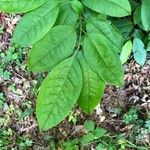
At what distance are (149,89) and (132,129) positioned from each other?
0.30 meters

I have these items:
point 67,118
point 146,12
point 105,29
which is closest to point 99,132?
point 67,118

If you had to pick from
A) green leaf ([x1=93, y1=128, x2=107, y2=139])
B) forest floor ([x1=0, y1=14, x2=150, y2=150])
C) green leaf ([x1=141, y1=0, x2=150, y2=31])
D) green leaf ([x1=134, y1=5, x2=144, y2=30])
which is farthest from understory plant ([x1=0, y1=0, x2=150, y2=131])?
green leaf ([x1=93, y1=128, x2=107, y2=139])

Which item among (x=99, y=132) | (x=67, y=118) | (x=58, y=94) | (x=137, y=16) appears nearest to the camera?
(x=58, y=94)

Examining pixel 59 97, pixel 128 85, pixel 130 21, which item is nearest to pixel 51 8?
pixel 59 97

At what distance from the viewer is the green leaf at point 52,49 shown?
3.68 feet

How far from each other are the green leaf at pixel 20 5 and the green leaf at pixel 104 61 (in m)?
0.23

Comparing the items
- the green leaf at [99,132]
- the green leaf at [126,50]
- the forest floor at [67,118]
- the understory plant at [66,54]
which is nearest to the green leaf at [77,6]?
the understory plant at [66,54]

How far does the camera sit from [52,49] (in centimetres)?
113

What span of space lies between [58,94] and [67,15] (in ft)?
1.08

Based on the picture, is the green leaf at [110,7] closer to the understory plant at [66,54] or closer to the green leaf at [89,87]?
the understory plant at [66,54]

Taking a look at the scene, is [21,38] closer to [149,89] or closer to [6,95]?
[149,89]

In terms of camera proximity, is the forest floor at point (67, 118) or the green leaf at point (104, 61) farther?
the forest floor at point (67, 118)

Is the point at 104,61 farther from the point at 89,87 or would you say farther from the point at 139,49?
the point at 139,49

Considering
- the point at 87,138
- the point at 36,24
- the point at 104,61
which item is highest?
the point at 36,24
